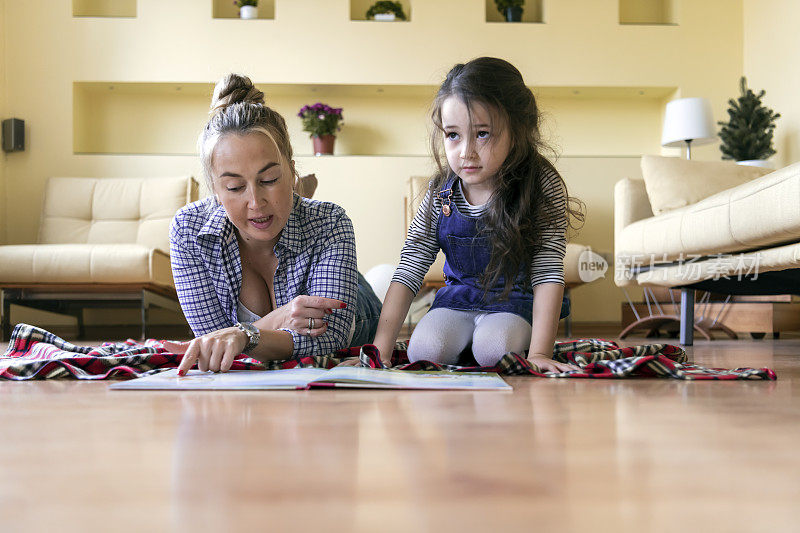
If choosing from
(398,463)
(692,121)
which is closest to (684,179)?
(692,121)

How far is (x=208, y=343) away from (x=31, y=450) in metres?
0.58

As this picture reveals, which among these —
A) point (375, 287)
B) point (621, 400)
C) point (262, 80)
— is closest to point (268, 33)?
point (262, 80)

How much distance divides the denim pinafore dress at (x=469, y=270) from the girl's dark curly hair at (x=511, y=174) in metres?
0.05

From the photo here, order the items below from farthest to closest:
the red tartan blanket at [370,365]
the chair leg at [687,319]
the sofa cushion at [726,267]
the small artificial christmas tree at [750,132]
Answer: the small artificial christmas tree at [750,132] < the chair leg at [687,319] < the sofa cushion at [726,267] < the red tartan blanket at [370,365]

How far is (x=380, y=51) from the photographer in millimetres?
5270

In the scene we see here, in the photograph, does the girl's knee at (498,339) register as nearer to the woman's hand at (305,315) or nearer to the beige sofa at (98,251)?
the woman's hand at (305,315)

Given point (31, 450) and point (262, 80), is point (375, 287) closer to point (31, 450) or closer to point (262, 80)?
point (31, 450)

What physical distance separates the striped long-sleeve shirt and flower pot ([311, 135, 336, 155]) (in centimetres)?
355

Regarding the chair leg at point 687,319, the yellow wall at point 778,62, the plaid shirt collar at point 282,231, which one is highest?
Result: the yellow wall at point 778,62

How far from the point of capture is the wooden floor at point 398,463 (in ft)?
1.50

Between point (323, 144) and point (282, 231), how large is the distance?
12.1ft

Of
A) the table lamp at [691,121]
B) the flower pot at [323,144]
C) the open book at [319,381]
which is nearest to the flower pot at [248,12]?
the flower pot at [323,144]

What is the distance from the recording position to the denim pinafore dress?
1.70 m

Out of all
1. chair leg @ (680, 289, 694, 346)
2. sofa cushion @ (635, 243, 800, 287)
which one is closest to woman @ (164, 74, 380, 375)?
sofa cushion @ (635, 243, 800, 287)
